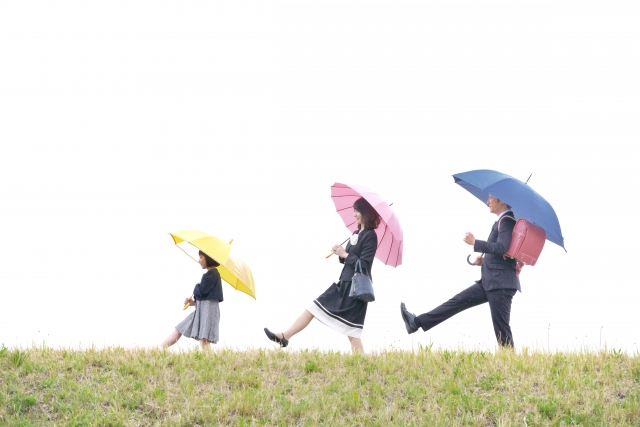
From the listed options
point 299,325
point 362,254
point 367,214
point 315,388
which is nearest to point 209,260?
point 299,325

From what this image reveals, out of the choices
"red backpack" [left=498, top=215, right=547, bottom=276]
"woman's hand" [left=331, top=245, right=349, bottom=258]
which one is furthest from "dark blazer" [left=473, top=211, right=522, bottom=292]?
"woman's hand" [left=331, top=245, right=349, bottom=258]

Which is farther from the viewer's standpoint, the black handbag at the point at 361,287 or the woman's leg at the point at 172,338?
the woman's leg at the point at 172,338

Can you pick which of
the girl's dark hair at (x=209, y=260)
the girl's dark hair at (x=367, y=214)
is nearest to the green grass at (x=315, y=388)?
the girl's dark hair at (x=209, y=260)

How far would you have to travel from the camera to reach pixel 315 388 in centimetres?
1042

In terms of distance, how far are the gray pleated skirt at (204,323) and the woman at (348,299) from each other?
0.93 meters

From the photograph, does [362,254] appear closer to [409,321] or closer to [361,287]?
[361,287]

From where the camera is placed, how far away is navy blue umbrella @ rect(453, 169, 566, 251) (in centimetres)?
1144

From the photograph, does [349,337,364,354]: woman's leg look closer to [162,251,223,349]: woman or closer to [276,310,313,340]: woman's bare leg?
[276,310,313,340]: woman's bare leg

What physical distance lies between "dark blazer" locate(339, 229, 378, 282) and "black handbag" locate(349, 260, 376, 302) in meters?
0.16

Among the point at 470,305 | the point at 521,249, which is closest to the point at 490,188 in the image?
the point at 521,249

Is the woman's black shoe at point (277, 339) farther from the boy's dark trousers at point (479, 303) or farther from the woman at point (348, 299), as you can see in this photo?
the boy's dark trousers at point (479, 303)

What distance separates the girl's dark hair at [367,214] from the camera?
39.6 feet

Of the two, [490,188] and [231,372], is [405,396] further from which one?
[490,188]

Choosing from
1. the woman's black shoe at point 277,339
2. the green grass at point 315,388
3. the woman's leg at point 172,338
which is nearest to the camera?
the green grass at point 315,388
